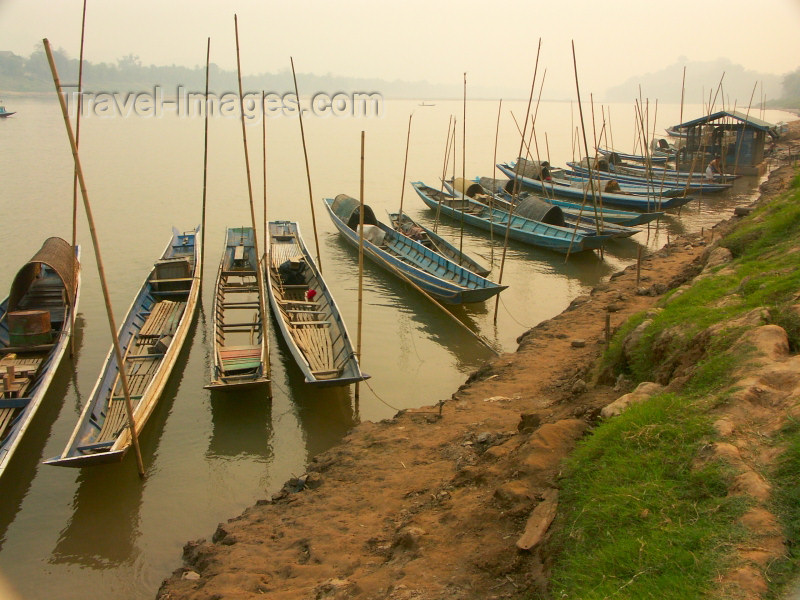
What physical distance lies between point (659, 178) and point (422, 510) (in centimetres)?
2537

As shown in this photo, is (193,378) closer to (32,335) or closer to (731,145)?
(32,335)

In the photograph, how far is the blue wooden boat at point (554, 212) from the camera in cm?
1783

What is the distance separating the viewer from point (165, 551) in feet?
21.8

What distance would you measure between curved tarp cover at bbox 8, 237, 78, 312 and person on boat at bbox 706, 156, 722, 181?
2390 cm

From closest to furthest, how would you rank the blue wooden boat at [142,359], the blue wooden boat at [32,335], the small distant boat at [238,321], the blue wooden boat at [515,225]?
the blue wooden boat at [142,359]
the blue wooden boat at [32,335]
the small distant boat at [238,321]
the blue wooden boat at [515,225]

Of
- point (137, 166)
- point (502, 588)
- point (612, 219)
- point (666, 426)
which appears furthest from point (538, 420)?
point (137, 166)

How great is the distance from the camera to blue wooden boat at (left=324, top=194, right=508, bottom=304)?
1260cm

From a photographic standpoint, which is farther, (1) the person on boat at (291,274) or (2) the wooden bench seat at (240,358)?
(1) the person on boat at (291,274)

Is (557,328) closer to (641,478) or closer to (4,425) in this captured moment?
(641,478)

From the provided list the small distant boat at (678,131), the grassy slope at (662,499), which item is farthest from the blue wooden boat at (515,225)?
the small distant boat at (678,131)

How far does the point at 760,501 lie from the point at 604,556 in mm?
916

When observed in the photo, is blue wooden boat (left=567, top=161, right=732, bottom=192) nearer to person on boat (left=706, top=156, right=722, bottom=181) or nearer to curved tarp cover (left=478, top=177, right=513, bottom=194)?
person on boat (left=706, top=156, right=722, bottom=181)

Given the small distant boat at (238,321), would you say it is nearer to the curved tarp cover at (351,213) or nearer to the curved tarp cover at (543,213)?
the curved tarp cover at (351,213)

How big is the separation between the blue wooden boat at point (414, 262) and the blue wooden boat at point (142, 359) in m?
3.95
